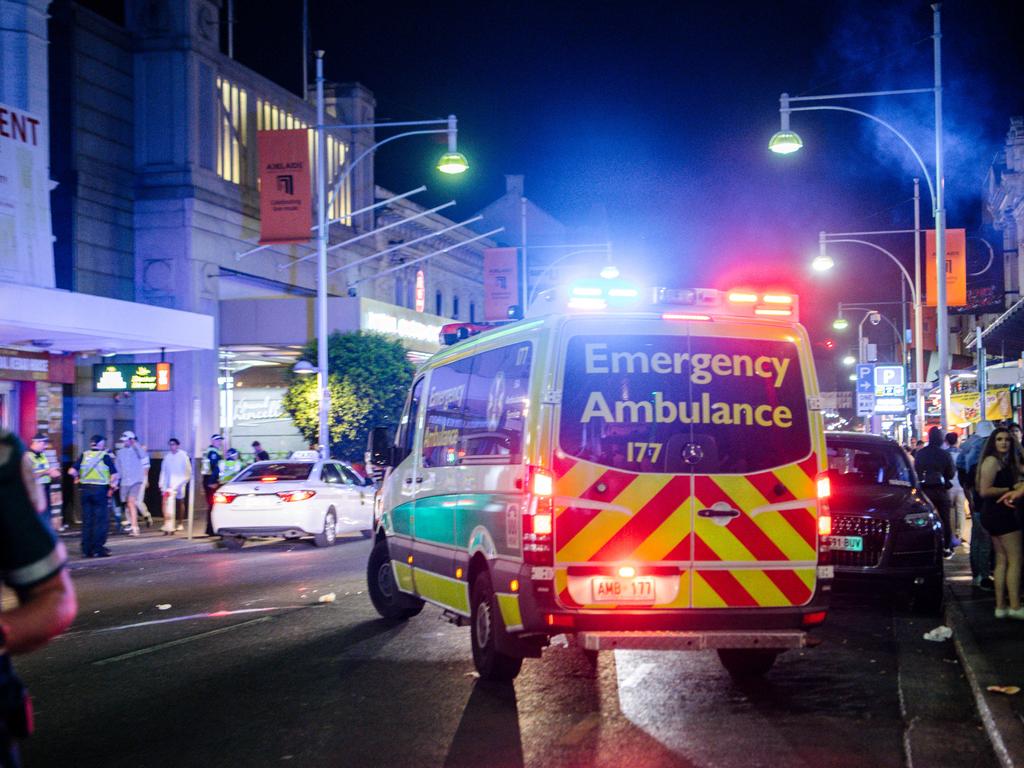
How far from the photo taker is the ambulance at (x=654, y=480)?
7496 millimetres

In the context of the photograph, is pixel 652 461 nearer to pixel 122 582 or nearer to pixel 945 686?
pixel 945 686

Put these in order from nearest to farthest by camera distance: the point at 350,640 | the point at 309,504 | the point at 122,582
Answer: the point at 350,640 < the point at 122,582 < the point at 309,504

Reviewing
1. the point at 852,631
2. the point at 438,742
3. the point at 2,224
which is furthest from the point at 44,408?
the point at 438,742

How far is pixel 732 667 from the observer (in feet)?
28.7

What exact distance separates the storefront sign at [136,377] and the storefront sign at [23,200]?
9.31 ft

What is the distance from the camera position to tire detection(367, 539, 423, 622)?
11242mm

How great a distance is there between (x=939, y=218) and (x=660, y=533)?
17.8 metres

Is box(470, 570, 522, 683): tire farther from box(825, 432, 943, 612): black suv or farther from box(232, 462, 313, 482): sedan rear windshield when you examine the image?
box(232, 462, 313, 482): sedan rear windshield

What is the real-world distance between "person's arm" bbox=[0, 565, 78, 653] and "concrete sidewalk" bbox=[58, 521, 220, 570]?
637 inches

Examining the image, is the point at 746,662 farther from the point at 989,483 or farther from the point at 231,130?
the point at 231,130

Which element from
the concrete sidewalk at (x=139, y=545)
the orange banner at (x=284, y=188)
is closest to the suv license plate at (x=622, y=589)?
the concrete sidewalk at (x=139, y=545)

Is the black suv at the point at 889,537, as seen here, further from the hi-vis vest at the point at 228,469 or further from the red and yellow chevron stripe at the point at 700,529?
the hi-vis vest at the point at 228,469

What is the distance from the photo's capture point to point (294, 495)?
20.0m

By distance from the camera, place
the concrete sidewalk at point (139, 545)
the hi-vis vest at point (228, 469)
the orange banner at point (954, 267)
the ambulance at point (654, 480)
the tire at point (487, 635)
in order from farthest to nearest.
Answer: the orange banner at point (954, 267)
the hi-vis vest at point (228, 469)
the concrete sidewalk at point (139, 545)
the tire at point (487, 635)
the ambulance at point (654, 480)
